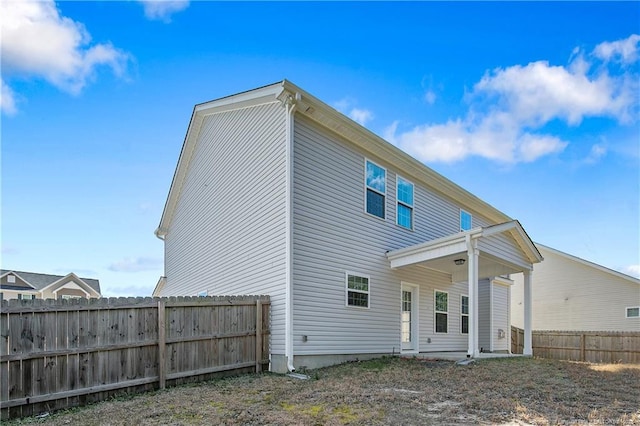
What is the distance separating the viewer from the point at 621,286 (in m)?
22.4

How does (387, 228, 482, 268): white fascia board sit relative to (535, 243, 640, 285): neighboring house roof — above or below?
above

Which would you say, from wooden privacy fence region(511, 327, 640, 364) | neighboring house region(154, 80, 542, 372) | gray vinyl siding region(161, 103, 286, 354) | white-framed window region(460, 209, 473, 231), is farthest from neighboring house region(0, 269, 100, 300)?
wooden privacy fence region(511, 327, 640, 364)

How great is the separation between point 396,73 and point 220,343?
1020cm

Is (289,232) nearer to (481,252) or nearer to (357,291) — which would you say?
(357,291)

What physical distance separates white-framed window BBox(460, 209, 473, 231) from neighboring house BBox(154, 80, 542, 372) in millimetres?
112

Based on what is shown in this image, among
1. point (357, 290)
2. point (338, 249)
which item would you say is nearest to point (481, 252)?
point (357, 290)

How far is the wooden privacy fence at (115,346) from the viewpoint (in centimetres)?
652

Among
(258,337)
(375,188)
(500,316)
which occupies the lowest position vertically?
(500,316)

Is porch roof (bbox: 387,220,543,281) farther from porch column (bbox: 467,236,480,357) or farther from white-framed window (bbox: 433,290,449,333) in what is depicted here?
white-framed window (bbox: 433,290,449,333)

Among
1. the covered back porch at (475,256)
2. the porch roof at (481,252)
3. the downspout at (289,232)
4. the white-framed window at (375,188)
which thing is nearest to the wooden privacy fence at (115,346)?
the downspout at (289,232)

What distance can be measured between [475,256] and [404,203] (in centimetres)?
296

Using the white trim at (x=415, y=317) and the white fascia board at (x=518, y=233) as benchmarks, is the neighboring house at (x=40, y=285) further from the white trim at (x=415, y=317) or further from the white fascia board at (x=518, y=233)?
the white fascia board at (x=518, y=233)

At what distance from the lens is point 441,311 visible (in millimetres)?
14797

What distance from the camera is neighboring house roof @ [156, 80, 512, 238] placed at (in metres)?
10.1
